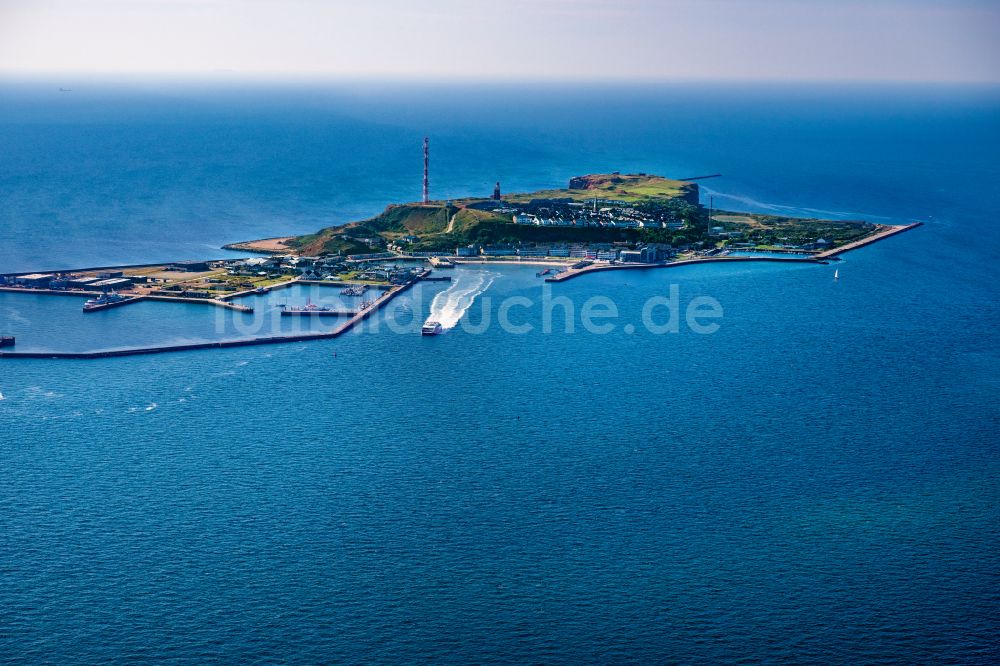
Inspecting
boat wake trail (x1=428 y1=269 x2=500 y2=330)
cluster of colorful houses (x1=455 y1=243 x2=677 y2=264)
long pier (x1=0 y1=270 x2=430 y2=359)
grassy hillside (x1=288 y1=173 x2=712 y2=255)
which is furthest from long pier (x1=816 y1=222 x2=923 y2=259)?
long pier (x1=0 y1=270 x2=430 y2=359)

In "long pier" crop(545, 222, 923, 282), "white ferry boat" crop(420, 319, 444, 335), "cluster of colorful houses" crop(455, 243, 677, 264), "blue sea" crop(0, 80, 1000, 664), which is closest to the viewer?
"blue sea" crop(0, 80, 1000, 664)

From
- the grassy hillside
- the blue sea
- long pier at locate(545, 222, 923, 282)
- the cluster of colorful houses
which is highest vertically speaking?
the grassy hillside

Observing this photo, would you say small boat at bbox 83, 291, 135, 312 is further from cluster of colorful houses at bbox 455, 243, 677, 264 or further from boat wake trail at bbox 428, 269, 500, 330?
cluster of colorful houses at bbox 455, 243, 677, 264

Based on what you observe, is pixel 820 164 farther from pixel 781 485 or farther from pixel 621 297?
pixel 781 485

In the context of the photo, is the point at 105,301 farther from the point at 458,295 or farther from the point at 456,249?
the point at 456,249

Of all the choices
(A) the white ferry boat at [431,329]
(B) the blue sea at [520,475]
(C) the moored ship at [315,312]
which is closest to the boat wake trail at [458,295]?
(B) the blue sea at [520,475]

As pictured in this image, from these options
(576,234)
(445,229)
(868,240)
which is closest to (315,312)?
(445,229)
